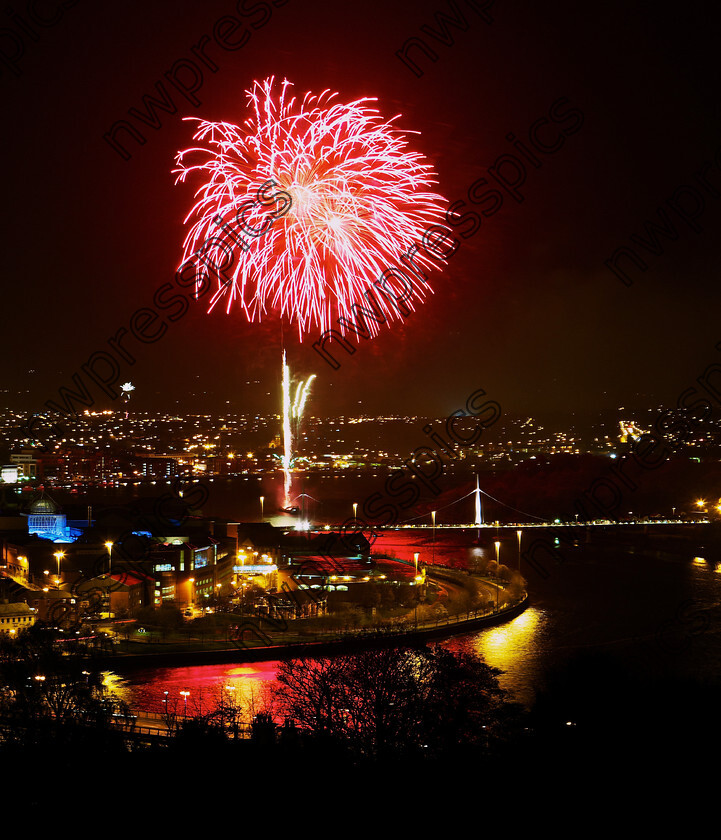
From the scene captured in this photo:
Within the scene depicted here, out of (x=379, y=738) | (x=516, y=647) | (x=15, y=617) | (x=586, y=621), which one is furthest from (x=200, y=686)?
(x=586, y=621)

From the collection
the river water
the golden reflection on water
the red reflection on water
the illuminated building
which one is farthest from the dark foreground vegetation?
the illuminated building

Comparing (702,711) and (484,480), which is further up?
(484,480)

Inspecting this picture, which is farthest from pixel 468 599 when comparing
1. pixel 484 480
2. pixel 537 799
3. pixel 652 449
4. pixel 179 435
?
pixel 179 435

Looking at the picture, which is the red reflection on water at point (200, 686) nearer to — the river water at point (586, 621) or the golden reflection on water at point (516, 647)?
the river water at point (586, 621)

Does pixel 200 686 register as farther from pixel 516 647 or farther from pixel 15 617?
pixel 516 647

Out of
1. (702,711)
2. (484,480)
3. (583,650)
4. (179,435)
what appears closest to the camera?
(702,711)

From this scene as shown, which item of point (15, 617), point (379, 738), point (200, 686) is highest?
point (15, 617)

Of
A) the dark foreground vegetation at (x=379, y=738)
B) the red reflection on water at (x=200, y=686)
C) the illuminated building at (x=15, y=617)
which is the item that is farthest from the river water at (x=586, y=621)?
the dark foreground vegetation at (x=379, y=738)

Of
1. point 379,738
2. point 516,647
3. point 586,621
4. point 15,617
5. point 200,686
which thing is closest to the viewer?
point 379,738

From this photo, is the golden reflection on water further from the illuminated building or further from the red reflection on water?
the illuminated building

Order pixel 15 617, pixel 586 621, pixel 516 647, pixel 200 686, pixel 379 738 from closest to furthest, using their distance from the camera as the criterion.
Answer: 1. pixel 379 738
2. pixel 200 686
3. pixel 15 617
4. pixel 516 647
5. pixel 586 621

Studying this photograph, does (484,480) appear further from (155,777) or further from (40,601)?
(155,777)
